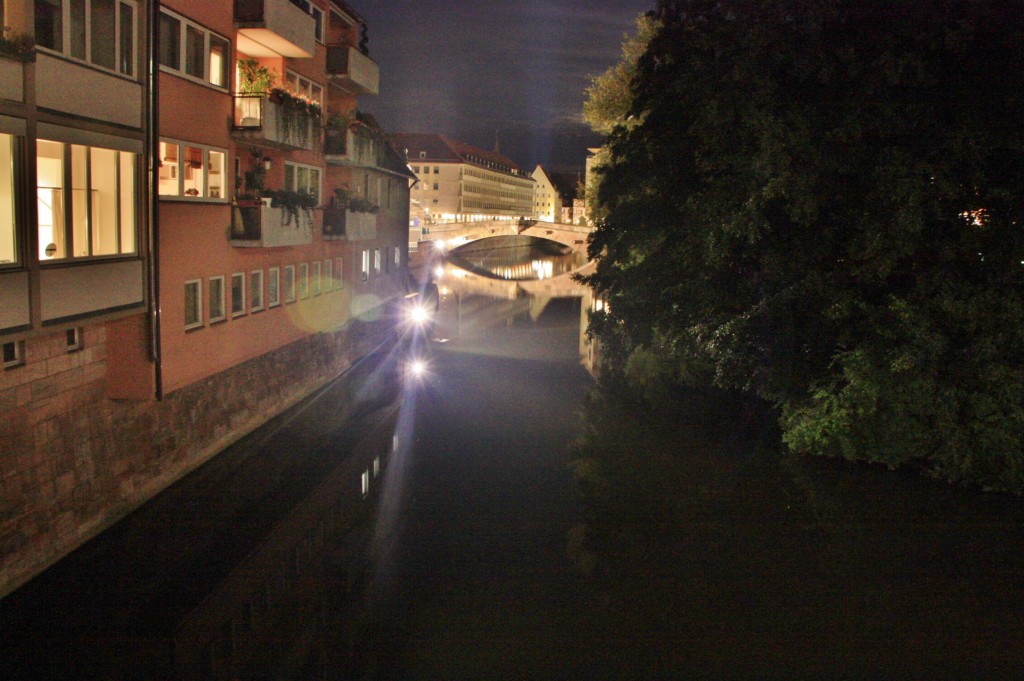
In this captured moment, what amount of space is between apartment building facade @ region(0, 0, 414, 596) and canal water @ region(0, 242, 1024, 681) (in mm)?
880

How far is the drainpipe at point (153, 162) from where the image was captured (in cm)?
1201

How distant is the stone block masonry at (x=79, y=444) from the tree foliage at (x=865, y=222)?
29.5 feet

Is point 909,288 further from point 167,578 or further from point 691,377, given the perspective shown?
point 167,578

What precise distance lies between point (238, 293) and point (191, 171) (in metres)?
2.72

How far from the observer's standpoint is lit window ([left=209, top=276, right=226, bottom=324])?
15.5m

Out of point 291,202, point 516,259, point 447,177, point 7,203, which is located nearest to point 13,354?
point 7,203

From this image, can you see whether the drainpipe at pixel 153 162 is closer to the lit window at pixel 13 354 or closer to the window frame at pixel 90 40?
the window frame at pixel 90 40

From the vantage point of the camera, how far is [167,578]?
1129 cm

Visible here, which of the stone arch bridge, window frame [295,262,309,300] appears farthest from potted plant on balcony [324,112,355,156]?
the stone arch bridge

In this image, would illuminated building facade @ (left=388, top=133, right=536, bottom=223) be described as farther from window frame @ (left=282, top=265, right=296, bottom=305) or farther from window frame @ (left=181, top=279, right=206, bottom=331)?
window frame @ (left=181, top=279, right=206, bottom=331)

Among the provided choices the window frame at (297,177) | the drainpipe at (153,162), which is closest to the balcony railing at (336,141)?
the window frame at (297,177)

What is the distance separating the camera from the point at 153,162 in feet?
40.0

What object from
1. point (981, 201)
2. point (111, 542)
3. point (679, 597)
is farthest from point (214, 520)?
point (981, 201)

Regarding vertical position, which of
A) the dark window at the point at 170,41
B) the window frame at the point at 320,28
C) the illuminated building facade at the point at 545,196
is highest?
the illuminated building facade at the point at 545,196
